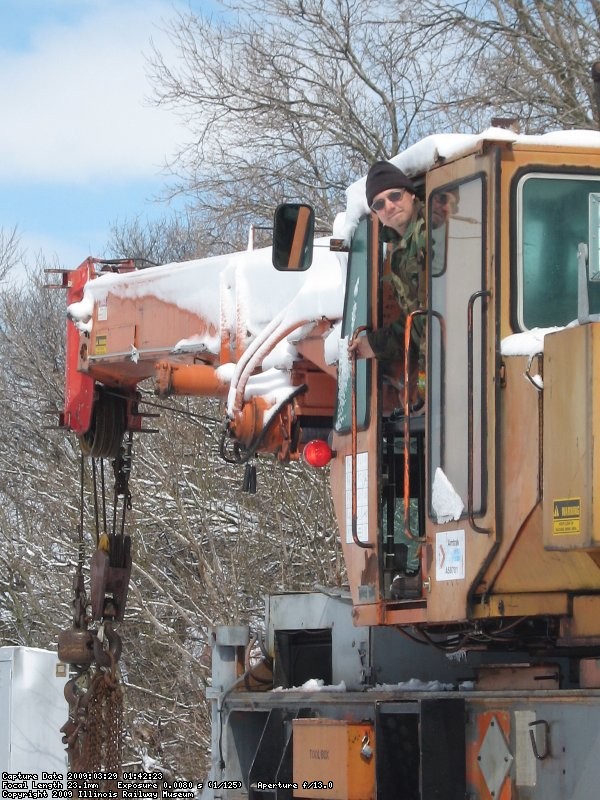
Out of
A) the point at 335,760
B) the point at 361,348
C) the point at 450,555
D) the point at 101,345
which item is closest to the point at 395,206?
the point at 361,348

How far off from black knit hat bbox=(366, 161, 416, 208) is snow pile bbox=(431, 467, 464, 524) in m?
1.15

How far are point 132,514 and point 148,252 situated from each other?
1002 centimetres

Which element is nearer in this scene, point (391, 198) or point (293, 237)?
point (391, 198)

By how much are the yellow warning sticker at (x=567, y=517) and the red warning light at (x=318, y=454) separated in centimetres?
196

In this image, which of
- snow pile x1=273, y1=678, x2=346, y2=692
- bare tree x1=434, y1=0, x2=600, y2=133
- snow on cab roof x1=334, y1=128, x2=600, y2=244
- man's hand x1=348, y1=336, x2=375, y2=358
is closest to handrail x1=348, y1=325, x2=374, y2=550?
man's hand x1=348, y1=336, x2=375, y2=358

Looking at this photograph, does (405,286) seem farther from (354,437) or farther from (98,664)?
(98,664)

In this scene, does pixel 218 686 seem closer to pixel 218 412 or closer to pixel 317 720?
pixel 317 720

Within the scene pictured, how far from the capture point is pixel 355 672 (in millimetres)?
6586

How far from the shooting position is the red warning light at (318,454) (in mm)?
6289

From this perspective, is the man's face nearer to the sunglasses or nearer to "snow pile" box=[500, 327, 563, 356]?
the sunglasses

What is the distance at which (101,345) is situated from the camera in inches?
328

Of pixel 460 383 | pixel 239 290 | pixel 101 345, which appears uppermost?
pixel 239 290

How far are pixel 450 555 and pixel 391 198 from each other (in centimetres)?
143

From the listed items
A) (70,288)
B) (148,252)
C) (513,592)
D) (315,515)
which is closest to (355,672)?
(513,592)
